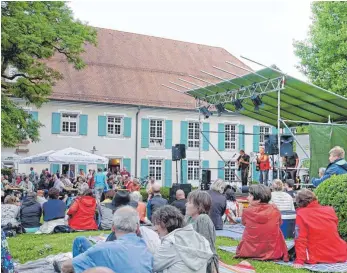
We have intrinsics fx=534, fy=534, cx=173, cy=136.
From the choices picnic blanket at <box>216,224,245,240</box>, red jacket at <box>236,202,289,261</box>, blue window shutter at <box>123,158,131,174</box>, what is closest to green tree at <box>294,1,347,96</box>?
blue window shutter at <box>123,158,131,174</box>

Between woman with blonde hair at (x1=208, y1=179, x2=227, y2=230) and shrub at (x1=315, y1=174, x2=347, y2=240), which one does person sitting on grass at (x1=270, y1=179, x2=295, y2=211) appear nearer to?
woman with blonde hair at (x1=208, y1=179, x2=227, y2=230)

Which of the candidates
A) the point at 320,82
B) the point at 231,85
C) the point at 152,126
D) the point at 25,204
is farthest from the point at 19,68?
the point at 320,82

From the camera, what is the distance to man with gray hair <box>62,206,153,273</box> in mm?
3812

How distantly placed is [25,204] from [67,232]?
42.8 inches

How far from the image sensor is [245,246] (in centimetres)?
782

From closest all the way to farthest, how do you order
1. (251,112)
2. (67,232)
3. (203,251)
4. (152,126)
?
(203,251), (67,232), (251,112), (152,126)

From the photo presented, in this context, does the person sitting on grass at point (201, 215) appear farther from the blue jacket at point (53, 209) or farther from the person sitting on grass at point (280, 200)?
the blue jacket at point (53, 209)

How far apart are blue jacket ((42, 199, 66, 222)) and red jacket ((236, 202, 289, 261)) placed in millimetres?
4877

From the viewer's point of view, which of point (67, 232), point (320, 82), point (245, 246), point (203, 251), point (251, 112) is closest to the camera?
point (203, 251)

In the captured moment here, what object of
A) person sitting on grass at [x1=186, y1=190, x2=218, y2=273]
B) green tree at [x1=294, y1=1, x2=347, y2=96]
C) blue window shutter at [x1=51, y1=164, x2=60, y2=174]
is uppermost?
green tree at [x1=294, y1=1, x2=347, y2=96]

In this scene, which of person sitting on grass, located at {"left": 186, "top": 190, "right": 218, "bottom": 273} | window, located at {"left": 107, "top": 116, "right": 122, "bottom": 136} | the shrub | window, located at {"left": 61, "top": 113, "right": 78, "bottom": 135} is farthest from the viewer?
window, located at {"left": 107, "top": 116, "right": 122, "bottom": 136}

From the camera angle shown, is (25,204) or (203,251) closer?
(203,251)

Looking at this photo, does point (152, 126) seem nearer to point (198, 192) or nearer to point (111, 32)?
point (111, 32)

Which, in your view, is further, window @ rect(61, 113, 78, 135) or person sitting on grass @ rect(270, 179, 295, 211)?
window @ rect(61, 113, 78, 135)
